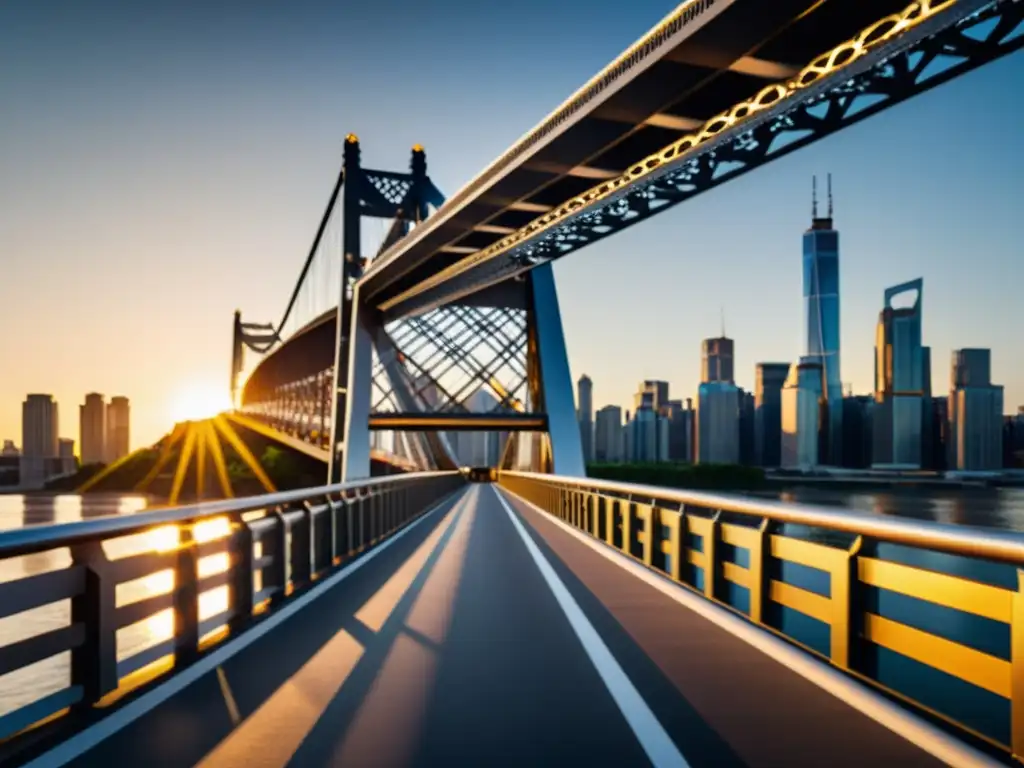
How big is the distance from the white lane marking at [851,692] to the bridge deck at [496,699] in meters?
0.07

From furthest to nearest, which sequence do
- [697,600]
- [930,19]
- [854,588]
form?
[930,19] → [697,600] → [854,588]

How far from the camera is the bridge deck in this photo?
449 centimetres

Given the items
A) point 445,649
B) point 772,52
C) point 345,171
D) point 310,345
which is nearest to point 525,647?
point 445,649

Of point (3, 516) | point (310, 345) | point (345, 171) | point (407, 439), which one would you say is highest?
point (345, 171)

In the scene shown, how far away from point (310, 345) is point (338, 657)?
56659mm

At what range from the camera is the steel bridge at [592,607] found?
15.2 feet

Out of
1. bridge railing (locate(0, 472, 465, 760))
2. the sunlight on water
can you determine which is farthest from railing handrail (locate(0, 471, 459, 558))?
the sunlight on water

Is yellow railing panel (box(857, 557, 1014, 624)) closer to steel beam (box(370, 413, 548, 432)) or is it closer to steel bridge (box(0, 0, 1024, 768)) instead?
steel bridge (box(0, 0, 1024, 768))

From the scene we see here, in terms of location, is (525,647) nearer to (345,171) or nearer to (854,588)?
(854,588)

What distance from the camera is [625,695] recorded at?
5.65m

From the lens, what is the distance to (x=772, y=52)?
49.4 ft

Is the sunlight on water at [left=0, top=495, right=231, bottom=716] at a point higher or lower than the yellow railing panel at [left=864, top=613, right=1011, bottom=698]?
lower

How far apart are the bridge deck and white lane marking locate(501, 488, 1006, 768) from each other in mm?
73

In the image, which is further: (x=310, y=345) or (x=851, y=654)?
(x=310, y=345)
